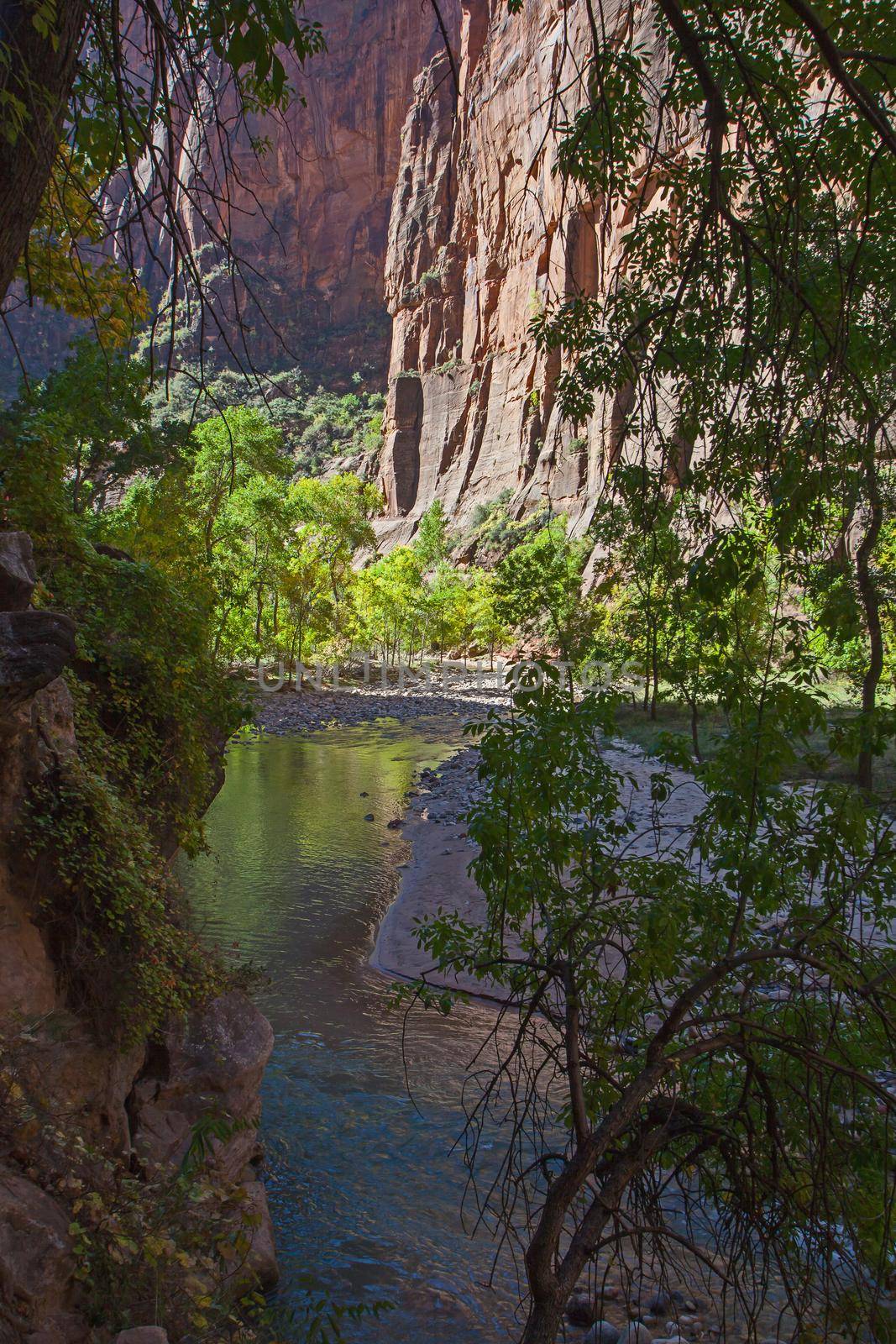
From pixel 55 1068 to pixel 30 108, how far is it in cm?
409

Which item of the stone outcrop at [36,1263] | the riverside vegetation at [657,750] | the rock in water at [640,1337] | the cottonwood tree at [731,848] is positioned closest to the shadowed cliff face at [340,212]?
the riverside vegetation at [657,750]

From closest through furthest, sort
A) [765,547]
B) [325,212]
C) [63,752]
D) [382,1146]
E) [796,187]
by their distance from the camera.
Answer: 1. [796,187]
2. [765,547]
3. [63,752]
4. [382,1146]
5. [325,212]

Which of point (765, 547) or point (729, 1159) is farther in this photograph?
point (765, 547)

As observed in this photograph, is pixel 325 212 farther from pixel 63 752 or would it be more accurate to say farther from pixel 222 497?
pixel 63 752

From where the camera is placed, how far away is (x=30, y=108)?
199 centimetres

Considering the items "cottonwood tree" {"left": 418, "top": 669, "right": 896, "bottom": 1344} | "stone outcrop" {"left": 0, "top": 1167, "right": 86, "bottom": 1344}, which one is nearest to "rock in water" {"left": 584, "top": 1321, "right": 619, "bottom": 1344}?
"cottonwood tree" {"left": 418, "top": 669, "right": 896, "bottom": 1344}

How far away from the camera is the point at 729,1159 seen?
88.4 inches

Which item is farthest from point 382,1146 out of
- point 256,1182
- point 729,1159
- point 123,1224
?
point 729,1159

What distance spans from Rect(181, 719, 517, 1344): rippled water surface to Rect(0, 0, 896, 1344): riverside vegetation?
17.0 inches

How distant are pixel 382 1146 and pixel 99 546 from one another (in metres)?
5.45

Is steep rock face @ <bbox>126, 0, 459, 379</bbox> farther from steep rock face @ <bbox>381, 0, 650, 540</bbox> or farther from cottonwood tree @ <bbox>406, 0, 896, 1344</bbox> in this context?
cottonwood tree @ <bbox>406, 0, 896, 1344</bbox>

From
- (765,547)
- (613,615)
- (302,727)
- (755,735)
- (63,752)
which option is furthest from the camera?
(302,727)

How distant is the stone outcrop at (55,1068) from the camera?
3262 millimetres

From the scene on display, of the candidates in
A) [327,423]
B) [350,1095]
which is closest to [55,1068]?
[350,1095]
